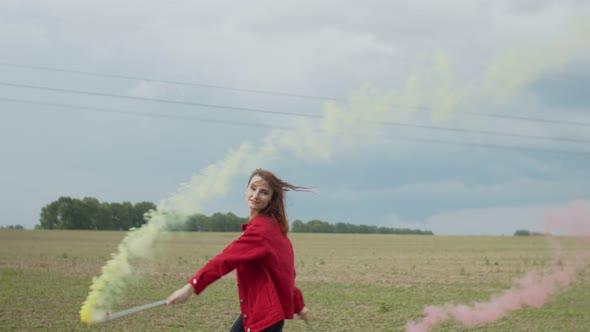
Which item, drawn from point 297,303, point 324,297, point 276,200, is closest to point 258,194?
point 276,200

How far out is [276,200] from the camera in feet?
18.0

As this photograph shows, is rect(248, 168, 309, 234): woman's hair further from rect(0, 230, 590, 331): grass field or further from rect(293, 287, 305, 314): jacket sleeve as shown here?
rect(0, 230, 590, 331): grass field

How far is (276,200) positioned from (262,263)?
0.59 metres

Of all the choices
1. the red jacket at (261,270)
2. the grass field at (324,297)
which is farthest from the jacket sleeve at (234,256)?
the grass field at (324,297)

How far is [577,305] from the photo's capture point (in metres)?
17.2

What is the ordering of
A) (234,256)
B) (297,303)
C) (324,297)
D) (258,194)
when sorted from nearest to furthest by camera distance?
(234,256), (258,194), (297,303), (324,297)

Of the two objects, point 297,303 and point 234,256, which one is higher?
point 234,256

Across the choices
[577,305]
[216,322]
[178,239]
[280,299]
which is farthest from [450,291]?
[178,239]

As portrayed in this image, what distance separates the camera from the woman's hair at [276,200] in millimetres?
5469

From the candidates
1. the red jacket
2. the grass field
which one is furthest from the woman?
the grass field

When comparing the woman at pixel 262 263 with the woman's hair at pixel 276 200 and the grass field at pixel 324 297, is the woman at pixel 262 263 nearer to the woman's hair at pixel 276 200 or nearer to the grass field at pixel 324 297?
the woman's hair at pixel 276 200

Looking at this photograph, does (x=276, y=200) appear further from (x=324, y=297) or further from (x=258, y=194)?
(x=324, y=297)

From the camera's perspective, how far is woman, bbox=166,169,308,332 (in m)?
5.00

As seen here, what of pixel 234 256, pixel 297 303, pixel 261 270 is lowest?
pixel 297 303
